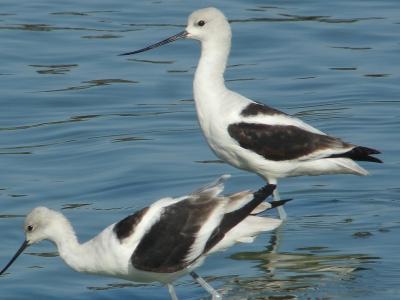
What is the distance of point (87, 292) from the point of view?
10102mm

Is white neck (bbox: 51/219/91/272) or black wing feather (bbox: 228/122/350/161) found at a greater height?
black wing feather (bbox: 228/122/350/161)

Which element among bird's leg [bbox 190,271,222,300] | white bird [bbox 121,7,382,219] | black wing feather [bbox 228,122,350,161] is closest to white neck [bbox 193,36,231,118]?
white bird [bbox 121,7,382,219]

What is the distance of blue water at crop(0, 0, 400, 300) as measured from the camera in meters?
10.4

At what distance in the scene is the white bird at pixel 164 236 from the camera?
9047 millimetres

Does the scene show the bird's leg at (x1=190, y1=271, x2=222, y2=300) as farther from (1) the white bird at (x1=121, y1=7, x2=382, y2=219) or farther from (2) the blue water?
(1) the white bird at (x1=121, y1=7, x2=382, y2=219)

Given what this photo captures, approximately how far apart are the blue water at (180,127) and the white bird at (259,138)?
0.45 metres

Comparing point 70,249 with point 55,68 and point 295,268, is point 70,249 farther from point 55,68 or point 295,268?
point 55,68

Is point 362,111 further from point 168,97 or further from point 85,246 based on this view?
point 85,246

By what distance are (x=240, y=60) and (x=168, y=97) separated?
5.68 feet

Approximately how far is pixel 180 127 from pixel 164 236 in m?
5.13

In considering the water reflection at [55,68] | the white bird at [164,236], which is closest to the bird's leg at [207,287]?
the white bird at [164,236]

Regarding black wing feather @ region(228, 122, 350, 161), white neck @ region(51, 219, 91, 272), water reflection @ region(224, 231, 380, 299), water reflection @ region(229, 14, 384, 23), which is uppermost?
water reflection @ region(229, 14, 384, 23)

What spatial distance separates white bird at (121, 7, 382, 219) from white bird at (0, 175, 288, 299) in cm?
184

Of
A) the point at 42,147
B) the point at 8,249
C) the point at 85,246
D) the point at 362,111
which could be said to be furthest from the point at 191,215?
the point at 362,111
